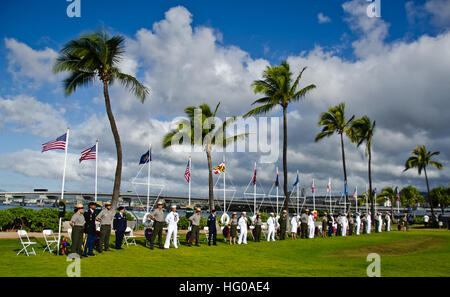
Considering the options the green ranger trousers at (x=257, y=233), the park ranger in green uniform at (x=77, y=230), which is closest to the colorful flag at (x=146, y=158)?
the green ranger trousers at (x=257, y=233)

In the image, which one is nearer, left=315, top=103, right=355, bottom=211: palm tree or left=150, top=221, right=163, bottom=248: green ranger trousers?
left=150, top=221, right=163, bottom=248: green ranger trousers

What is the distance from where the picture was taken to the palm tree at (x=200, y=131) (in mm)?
29953

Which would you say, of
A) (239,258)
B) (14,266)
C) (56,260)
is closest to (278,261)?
(239,258)

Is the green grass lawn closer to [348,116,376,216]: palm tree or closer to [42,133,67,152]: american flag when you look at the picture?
[42,133,67,152]: american flag

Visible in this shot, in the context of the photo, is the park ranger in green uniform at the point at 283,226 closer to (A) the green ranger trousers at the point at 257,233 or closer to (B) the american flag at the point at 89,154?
(A) the green ranger trousers at the point at 257,233

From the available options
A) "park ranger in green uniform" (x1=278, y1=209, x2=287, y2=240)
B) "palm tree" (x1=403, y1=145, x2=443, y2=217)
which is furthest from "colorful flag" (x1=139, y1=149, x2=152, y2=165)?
"palm tree" (x1=403, y1=145, x2=443, y2=217)

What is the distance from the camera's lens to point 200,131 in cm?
2997

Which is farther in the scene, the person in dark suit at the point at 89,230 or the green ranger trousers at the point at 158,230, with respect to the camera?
the green ranger trousers at the point at 158,230

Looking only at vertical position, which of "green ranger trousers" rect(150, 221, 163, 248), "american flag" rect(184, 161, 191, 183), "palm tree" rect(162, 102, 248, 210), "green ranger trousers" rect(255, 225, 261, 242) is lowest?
"green ranger trousers" rect(255, 225, 261, 242)

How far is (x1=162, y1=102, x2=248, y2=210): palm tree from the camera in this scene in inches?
1179

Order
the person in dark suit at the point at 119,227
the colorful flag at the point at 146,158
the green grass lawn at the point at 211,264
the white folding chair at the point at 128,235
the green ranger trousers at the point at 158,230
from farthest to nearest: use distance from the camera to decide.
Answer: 1. the colorful flag at the point at 146,158
2. the white folding chair at the point at 128,235
3. the green ranger trousers at the point at 158,230
4. the person in dark suit at the point at 119,227
5. the green grass lawn at the point at 211,264

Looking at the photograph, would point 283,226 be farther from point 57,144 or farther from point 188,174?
point 57,144

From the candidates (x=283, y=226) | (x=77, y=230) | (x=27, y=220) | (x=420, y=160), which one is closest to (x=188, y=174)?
(x=283, y=226)
